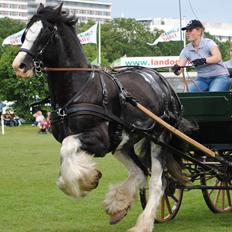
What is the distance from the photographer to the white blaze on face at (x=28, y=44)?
7.10 meters

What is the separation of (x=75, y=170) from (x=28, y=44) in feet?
4.39

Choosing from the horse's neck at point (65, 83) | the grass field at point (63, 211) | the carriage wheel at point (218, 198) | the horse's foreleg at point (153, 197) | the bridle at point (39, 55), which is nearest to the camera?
the bridle at point (39, 55)

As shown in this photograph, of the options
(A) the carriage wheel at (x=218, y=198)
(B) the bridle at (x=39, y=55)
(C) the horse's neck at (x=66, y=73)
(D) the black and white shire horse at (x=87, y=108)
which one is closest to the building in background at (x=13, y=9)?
(A) the carriage wheel at (x=218, y=198)

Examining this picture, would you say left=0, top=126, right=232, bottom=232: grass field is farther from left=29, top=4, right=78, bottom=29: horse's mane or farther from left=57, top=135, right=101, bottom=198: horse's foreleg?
left=29, top=4, right=78, bottom=29: horse's mane

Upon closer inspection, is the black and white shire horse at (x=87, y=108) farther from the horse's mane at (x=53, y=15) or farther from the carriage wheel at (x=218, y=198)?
the carriage wheel at (x=218, y=198)

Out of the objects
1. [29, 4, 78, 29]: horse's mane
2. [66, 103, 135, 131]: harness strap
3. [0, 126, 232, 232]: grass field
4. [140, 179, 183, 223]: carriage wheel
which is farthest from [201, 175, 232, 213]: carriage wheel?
[29, 4, 78, 29]: horse's mane

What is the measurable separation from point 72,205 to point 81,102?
3.68m

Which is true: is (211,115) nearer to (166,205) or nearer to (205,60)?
Result: (205,60)

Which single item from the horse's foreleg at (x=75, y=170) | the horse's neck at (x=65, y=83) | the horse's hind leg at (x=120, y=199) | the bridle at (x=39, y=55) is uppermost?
the bridle at (x=39, y=55)

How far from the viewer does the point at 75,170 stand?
704 cm

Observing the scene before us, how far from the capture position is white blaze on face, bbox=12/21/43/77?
7.10 meters

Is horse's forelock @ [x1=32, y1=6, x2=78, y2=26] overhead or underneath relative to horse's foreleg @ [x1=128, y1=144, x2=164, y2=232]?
overhead

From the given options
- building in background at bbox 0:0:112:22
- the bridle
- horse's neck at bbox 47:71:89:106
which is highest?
the bridle

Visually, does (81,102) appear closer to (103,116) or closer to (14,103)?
(103,116)
